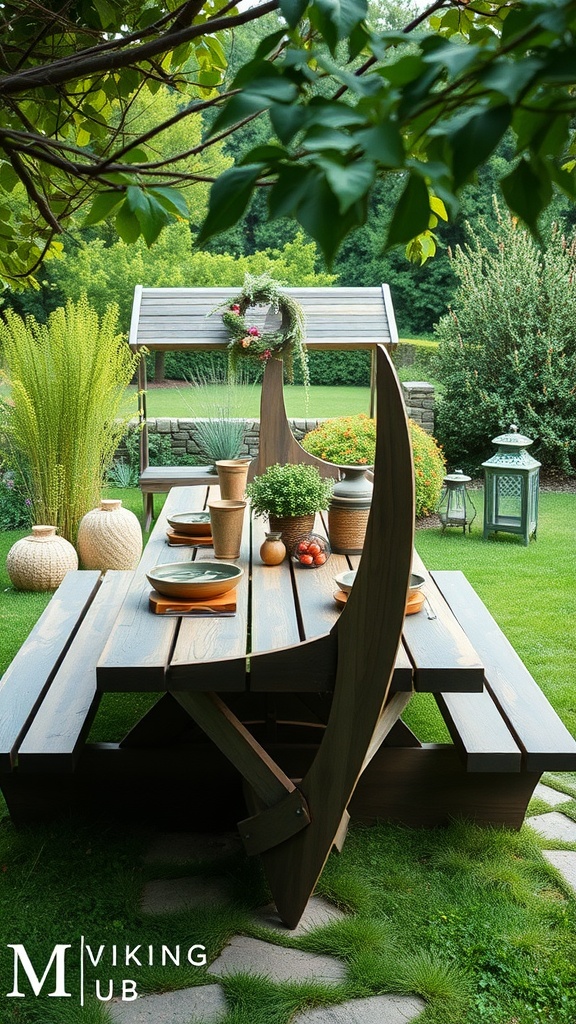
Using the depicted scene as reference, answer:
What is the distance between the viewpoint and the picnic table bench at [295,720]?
79.4 inches

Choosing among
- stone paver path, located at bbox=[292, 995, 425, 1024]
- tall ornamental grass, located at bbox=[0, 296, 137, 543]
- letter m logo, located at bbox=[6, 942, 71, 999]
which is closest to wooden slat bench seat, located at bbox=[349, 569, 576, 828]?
stone paver path, located at bbox=[292, 995, 425, 1024]

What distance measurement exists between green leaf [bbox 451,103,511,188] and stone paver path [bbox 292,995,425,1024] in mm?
1979

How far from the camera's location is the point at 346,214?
0.61 m

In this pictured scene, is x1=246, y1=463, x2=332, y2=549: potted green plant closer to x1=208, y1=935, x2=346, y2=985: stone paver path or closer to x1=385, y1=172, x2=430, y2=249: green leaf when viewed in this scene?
x1=208, y1=935, x2=346, y2=985: stone paver path

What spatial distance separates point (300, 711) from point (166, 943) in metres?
1.40

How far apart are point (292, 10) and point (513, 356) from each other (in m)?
9.41

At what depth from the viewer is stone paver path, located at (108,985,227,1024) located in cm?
206

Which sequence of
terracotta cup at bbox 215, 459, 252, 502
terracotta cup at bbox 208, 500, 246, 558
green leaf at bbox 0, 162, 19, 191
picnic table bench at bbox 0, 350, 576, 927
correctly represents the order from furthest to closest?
terracotta cup at bbox 215, 459, 252, 502 < terracotta cup at bbox 208, 500, 246, 558 < green leaf at bbox 0, 162, 19, 191 < picnic table bench at bbox 0, 350, 576, 927

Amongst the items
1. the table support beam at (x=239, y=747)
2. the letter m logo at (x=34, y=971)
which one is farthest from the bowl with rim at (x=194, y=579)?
the letter m logo at (x=34, y=971)

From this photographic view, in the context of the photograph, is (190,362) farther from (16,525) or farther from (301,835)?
(301,835)

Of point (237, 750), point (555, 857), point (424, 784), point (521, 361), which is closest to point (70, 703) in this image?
point (237, 750)

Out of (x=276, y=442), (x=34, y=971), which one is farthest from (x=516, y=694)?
(x=276, y=442)

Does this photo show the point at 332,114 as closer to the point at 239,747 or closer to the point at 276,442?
the point at 239,747

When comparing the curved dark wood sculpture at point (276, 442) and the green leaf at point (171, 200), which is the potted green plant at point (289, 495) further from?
the green leaf at point (171, 200)
